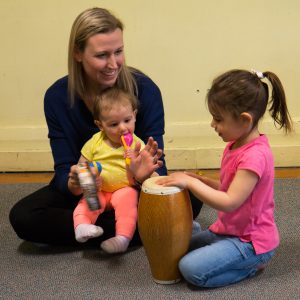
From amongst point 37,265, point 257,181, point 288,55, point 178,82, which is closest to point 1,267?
point 37,265

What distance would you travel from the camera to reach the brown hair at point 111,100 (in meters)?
1.45

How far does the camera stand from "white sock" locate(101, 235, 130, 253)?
1.40 metres

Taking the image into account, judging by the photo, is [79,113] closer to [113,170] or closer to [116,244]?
[113,170]

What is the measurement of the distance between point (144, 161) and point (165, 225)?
0.77 ft

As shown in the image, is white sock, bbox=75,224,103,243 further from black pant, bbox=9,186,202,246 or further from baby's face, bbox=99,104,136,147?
baby's face, bbox=99,104,136,147

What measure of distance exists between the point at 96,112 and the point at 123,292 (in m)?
0.56

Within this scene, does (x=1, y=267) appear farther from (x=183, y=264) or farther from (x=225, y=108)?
(x=225, y=108)

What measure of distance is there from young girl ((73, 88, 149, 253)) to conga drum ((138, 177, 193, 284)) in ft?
0.52

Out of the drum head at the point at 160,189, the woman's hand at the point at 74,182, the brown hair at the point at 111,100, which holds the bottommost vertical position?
the woman's hand at the point at 74,182

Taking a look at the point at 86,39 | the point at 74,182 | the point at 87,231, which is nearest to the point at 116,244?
the point at 87,231

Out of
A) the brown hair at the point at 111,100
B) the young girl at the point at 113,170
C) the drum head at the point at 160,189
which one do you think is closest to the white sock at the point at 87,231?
the young girl at the point at 113,170

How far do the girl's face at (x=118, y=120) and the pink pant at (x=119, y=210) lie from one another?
185mm

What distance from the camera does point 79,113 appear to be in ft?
5.20

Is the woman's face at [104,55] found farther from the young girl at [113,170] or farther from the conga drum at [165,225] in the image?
the conga drum at [165,225]
